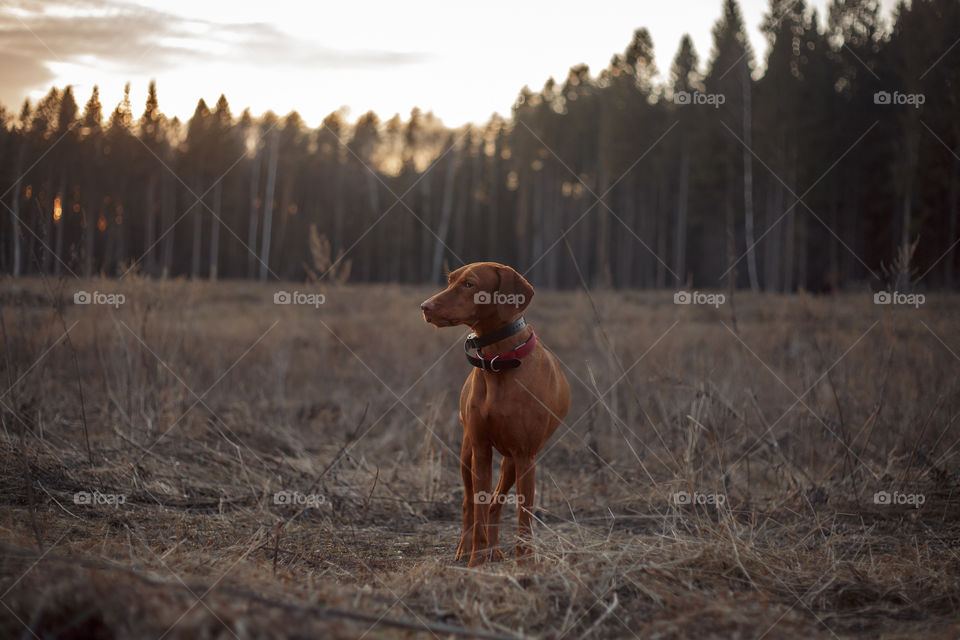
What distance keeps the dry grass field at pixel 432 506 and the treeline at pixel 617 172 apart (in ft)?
6.92

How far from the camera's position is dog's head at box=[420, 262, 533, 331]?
9.66 feet

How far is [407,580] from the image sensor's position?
2730mm

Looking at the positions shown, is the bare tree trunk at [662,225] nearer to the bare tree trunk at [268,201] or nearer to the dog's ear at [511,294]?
the bare tree trunk at [268,201]

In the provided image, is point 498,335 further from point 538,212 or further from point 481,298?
point 538,212

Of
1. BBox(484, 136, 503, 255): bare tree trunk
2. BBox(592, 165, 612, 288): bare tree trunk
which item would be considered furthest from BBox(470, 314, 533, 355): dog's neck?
BBox(484, 136, 503, 255): bare tree trunk

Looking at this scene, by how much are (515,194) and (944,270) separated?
21.7 meters

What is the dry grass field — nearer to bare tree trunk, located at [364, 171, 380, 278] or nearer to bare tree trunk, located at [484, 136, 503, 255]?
bare tree trunk, located at [364, 171, 380, 278]

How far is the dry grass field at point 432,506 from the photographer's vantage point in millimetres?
2160

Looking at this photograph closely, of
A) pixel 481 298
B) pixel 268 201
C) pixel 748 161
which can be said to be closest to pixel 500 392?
pixel 481 298

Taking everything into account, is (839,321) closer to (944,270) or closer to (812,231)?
(944,270)

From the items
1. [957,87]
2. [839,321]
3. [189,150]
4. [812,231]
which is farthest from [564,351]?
[812,231]

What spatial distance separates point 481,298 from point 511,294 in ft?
0.60

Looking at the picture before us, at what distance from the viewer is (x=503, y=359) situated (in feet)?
10.4

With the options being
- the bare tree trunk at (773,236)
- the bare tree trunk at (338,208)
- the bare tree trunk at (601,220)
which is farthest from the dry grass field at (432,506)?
the bare tree trunk at (338,208)
